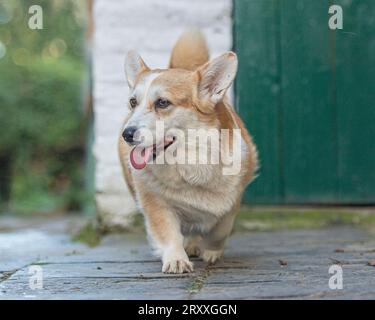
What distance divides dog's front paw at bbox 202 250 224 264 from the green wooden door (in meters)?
1.31

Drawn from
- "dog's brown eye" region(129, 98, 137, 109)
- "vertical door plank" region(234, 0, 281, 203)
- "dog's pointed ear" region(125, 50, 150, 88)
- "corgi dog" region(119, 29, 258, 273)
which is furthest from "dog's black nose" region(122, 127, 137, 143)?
"vertical door plank" region(234, 0, 281, 203)

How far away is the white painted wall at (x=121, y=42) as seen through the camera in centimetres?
415

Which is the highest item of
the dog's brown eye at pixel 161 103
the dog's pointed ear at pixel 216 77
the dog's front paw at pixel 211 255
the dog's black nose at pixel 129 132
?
the dog's pointed ear at pixel 216 77

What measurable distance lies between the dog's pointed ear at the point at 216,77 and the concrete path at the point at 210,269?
719mm

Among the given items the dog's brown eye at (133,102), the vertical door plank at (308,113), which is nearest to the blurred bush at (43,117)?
the vertical door plank at (308,113)

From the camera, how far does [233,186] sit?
9.34 feet

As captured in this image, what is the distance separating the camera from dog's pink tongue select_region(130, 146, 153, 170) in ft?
8.64

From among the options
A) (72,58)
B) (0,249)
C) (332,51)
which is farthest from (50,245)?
(72,58)

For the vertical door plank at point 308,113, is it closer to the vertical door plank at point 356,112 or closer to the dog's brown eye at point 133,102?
the vertical door plank at point 356,112

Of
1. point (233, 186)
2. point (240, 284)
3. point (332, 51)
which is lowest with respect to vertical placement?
point (240, 284)

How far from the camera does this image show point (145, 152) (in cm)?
264

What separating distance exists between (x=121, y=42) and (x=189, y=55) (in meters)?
0.91

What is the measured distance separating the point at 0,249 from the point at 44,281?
4.94ft

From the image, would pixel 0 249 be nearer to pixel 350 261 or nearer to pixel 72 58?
pixel 350 261
